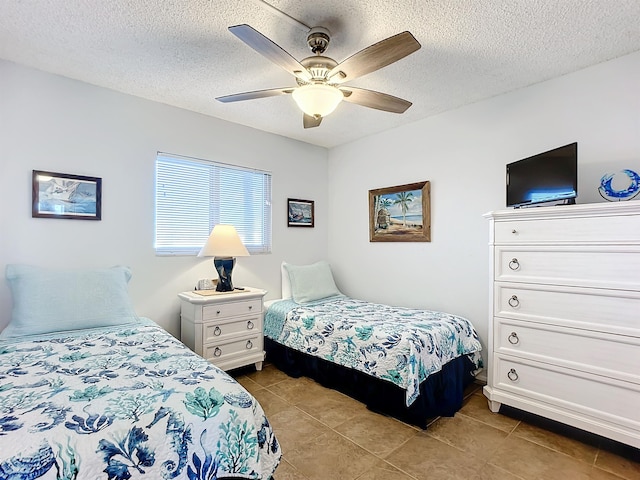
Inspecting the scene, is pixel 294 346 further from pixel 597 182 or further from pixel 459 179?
pixel 597 182

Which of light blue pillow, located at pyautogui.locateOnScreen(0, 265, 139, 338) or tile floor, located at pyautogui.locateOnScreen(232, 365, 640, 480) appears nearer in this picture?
tile floor, located at pyautogui.locateOnScreen(232, 365, 640, 480)

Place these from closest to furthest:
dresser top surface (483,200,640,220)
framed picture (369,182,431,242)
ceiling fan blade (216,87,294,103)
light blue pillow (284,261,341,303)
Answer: dresser top surface (483,200,640,220)
ceiling fan blade (216,87,294,103)
framed picture (369,182,431,242)
light blue pillow (284,261,341,303)

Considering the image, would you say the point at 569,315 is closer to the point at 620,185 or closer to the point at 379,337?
the point at 620,185

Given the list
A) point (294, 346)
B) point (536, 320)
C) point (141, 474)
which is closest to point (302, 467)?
point (141, 474)

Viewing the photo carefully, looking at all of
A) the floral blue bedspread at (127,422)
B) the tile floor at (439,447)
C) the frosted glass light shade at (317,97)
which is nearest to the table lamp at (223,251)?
the tile floor at (439,447)

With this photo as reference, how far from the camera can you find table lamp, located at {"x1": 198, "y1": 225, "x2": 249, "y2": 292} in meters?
2.90

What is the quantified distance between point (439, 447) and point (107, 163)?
10.3 feet

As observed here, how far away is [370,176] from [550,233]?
2.01m

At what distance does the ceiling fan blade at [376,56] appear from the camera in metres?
1.50

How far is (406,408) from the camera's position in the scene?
7.42ft

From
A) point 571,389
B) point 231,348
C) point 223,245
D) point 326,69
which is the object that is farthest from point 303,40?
point 571,389

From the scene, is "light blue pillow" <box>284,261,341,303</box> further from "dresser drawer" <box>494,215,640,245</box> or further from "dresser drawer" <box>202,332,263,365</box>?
"dresser drawer" <box>494,215,640,245</box>

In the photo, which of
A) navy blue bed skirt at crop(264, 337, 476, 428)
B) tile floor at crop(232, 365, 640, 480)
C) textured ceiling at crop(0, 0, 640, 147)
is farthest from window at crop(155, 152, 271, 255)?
tile floor at crop(232, 365, 640, 480)

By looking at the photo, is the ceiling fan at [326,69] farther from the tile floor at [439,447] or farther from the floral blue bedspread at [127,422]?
the tile floor at [439,447]
